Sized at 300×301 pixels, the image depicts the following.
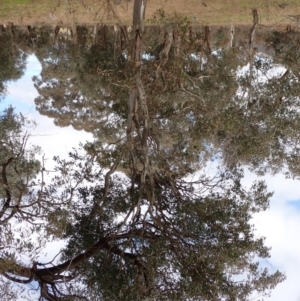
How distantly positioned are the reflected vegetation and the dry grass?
1302 millimetres

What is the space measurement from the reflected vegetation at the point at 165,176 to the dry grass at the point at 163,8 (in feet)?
4.27

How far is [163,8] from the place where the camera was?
54.1ft

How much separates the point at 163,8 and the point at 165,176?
7.82m

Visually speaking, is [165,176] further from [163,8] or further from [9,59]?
[9,59]

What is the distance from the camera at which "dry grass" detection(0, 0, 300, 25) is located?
16359mm

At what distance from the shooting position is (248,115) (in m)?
13.3

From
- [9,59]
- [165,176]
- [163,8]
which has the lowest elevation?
[165,176]

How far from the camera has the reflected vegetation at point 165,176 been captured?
9250 millimetres

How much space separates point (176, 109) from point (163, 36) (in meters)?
4.12

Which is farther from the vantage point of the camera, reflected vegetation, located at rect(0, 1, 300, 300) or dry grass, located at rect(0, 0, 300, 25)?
dry grass, located at rect(0, 0, 300, 25)

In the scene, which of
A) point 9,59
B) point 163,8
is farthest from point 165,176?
point 9,59

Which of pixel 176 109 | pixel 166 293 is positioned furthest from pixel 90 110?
pixel 166 293

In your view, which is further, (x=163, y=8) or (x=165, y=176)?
(x=163, y=8)

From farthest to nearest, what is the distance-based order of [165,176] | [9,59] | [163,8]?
[9,59] → [163,8] → [165,176]
